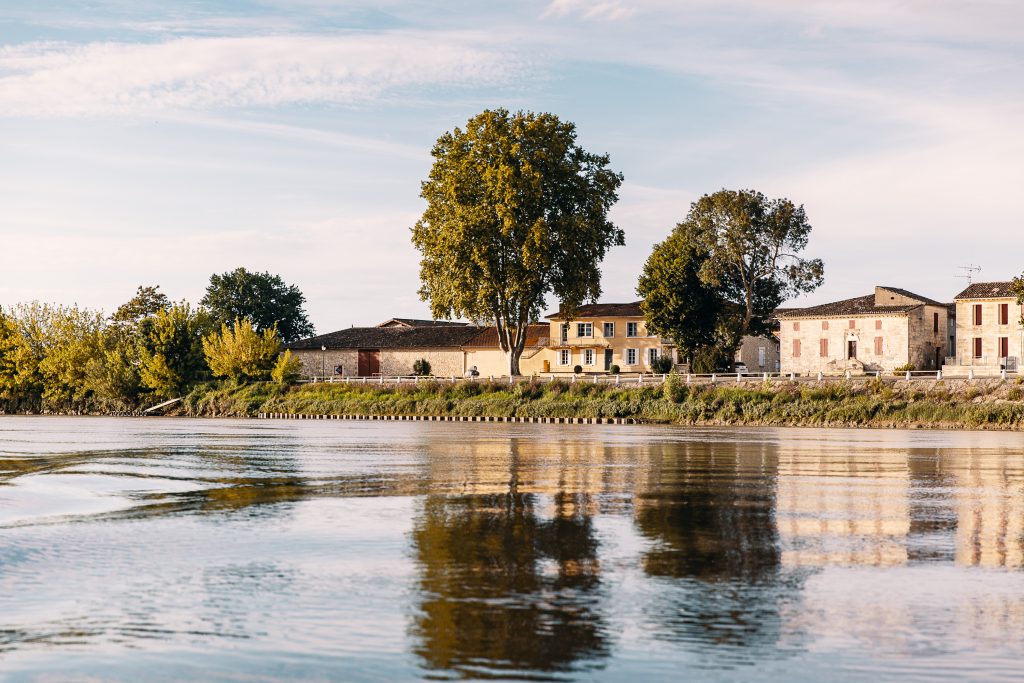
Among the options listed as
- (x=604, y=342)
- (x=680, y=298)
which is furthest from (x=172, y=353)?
(x=680, y=298)

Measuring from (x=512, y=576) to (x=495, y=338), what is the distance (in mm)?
87182

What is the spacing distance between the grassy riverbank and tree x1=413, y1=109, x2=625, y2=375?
494cm

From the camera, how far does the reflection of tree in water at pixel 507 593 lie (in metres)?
8.30

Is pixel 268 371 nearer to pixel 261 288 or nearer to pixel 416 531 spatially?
pixel 261 288

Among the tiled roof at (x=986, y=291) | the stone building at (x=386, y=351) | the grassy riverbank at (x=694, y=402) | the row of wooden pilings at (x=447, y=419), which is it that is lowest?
the row of wooden pilings at (x=447, y=419)

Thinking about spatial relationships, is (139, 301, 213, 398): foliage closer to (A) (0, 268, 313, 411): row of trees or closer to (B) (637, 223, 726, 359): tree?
(A) (0, 268, 313, 411): row of trees

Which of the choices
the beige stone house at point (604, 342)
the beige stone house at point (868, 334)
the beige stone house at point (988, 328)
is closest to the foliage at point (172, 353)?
the beige stone house at point (604, 342)

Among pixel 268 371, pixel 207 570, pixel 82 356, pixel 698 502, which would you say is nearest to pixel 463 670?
pixel 207 570

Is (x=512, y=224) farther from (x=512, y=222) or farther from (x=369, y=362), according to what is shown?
(x=369, y=362)

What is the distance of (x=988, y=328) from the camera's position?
249ft

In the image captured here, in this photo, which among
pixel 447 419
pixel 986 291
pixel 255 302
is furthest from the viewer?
pixel 255 302

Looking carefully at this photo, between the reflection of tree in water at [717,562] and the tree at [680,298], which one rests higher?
the tree at [680,298]

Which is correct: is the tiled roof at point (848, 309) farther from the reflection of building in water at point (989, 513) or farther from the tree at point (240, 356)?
the reflection of building in water at point (989, 513)

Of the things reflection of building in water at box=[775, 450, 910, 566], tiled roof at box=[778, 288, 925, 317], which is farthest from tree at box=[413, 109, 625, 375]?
reflection of building in water at box=[775, 450, 910, 566]
